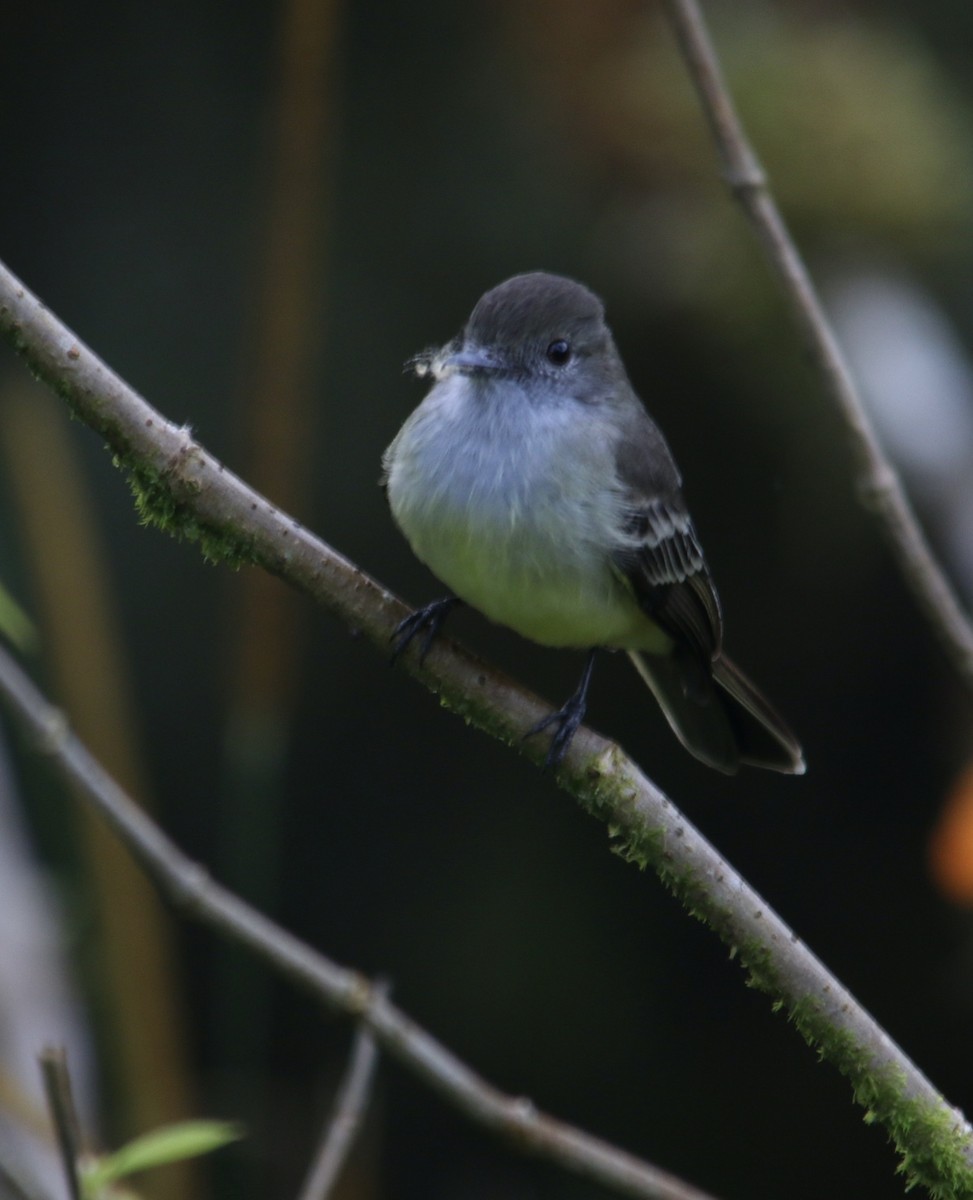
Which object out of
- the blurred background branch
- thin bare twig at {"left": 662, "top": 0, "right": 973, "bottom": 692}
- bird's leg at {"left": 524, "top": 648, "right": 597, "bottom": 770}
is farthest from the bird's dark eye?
the blurred background branch

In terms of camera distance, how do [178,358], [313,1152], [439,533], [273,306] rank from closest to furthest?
[439,533] < [273,306] < [313,1152] < [178,358]

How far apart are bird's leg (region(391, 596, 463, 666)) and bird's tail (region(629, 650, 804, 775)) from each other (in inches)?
35.4

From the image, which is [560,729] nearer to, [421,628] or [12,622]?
[421,628]

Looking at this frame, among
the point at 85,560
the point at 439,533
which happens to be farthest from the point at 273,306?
the point at 439,533

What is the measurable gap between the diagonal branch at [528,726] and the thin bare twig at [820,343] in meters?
0.78

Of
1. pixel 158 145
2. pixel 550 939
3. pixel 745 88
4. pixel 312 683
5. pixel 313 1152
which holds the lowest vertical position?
pixel 313 1152

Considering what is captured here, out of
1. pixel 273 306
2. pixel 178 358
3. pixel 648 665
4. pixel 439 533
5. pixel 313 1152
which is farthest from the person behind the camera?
pixel 178 358

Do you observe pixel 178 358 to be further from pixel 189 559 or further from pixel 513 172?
pixel 513 172

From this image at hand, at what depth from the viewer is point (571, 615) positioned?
2.77 meters

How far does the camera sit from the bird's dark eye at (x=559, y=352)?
3.00 metres

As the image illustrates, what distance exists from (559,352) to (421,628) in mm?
833

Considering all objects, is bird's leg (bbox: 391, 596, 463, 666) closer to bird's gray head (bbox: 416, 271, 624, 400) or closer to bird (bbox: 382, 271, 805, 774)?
bird (bbox: 382, 271, 805, 774)

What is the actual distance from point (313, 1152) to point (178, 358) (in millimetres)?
2806

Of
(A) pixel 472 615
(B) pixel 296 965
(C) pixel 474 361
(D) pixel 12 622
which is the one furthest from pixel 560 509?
(A) pixel 472 615
